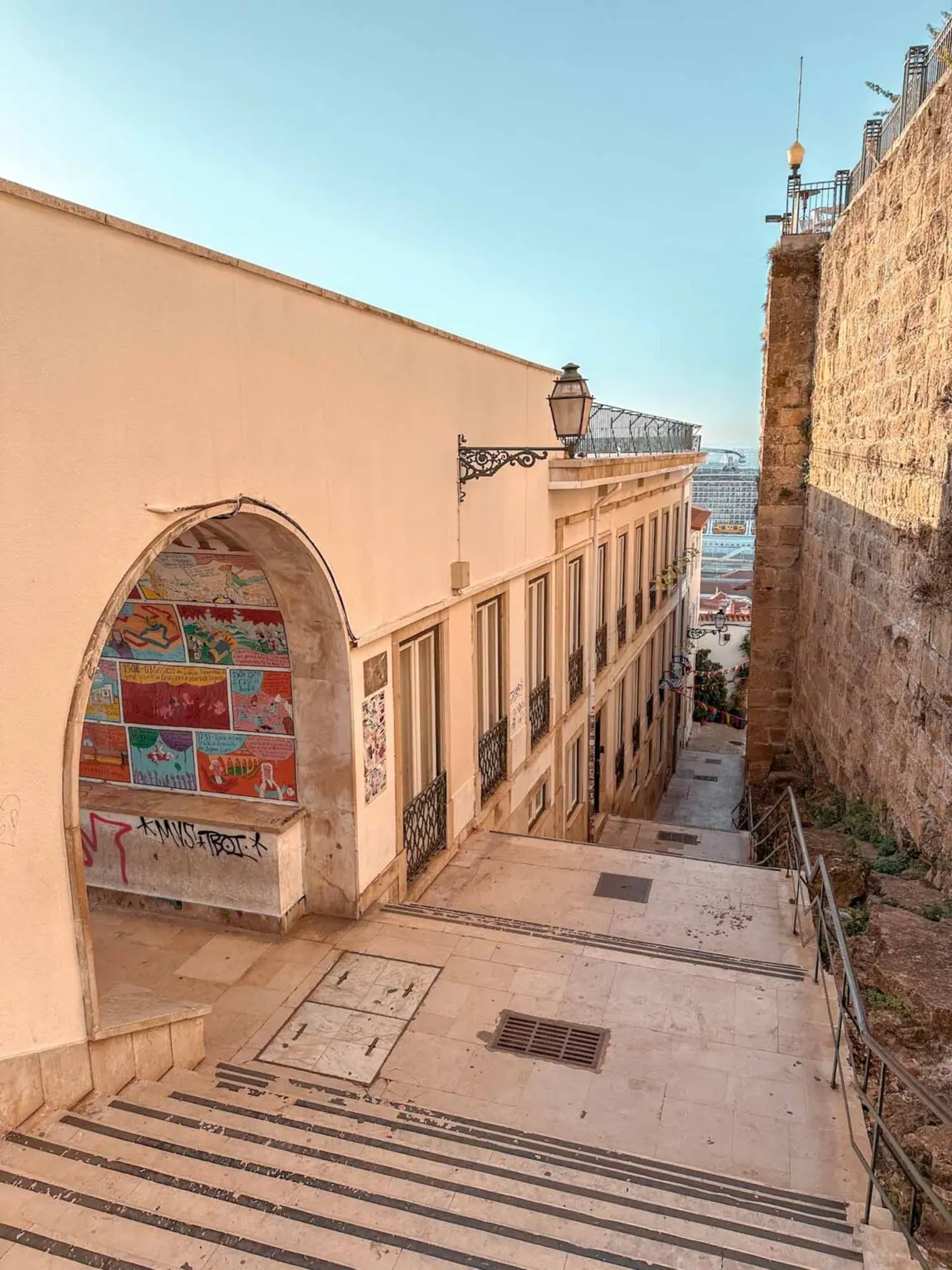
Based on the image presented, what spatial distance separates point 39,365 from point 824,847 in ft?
28.6

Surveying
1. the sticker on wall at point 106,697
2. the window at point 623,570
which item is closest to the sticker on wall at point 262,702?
the sticker on wall at point 106,697

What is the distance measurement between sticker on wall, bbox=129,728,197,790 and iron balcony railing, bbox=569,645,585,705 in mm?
7187

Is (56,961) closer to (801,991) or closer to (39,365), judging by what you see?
(39,365)

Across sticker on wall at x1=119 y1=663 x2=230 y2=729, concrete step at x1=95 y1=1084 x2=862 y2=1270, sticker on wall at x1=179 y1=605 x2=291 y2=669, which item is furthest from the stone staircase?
sticker on wall at x1=179 y1=605 x2=291 y2=669

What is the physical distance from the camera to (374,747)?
23.0 ft

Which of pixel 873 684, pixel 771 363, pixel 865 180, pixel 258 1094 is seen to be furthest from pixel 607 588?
pixel 258 1094

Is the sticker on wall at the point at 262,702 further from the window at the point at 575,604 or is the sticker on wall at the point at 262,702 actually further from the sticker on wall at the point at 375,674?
the window at the point at 575,604

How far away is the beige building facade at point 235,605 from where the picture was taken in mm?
3953

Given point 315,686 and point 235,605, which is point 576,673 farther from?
point 235,605

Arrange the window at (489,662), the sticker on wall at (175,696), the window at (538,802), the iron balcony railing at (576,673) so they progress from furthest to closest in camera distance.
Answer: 1. the iron balcony railing at (576,673)
2. the window at (538,802)
3. the window at (489,662)
4. the sticker on wall at (175,696)

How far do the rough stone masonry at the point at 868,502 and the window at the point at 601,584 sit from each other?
8.64 ft

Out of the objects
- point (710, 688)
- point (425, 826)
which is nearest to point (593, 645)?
point (425, 826)

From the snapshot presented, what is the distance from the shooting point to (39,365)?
12.6 ft

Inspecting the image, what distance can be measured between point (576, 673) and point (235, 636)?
7.74 metres
